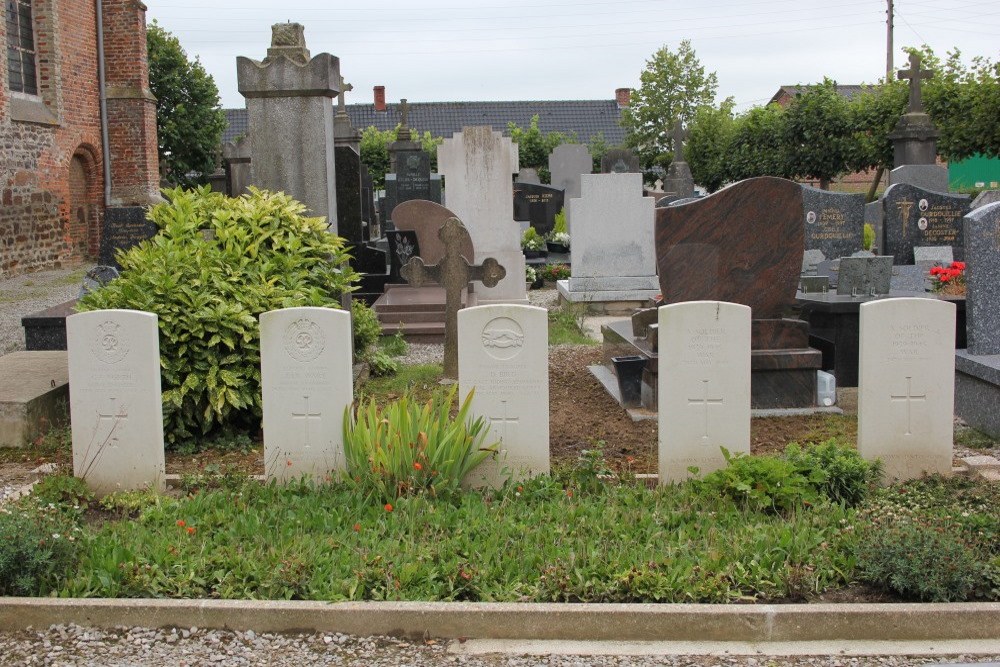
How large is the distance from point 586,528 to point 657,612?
0.83 meters

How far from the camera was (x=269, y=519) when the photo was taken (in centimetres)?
516

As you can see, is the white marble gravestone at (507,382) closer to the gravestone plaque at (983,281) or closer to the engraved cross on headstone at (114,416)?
the engraved cross on headstone at (114,416)

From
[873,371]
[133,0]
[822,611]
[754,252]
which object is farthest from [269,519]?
[133,0]

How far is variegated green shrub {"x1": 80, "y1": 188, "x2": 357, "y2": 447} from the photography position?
281 inches

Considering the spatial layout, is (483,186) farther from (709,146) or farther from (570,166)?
(709,146)

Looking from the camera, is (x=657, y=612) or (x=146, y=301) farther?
(x=146, y=301)

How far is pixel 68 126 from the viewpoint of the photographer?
20.0 meters

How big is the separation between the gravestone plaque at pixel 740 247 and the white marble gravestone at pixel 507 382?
2727 mm

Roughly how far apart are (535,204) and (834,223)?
10.9m

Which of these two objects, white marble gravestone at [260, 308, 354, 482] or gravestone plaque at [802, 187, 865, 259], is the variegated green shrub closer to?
white marble gravestone at [260, 308, 354, 482]

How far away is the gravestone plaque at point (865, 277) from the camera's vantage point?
9750mm

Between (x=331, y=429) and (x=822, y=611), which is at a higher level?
(x=331, y=429)

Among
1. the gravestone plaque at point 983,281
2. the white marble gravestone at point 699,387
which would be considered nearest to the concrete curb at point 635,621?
the white marble gravestone at point 699,387

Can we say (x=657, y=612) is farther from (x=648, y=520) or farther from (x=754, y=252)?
(x=754, y=252)
